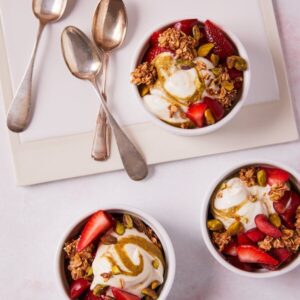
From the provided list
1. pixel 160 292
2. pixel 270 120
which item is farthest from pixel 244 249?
pixel 270 120

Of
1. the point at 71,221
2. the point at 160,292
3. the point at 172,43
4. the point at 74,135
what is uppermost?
the point at 172,43

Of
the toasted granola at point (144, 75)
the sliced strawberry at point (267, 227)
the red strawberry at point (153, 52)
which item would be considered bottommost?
the sliced strawberry at point (267, 227)

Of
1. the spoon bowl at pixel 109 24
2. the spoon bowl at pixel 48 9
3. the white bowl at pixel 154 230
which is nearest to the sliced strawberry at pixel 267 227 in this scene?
the white bowl at pixel 154 230

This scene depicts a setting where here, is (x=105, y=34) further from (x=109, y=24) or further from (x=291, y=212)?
(x=291, y=212)

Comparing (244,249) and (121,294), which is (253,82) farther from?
(121,294)

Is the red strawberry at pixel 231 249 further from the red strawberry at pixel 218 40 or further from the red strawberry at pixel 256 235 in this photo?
the red strawberry at pixel 218 40

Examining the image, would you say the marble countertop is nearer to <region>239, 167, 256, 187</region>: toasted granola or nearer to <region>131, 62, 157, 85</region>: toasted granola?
<region>239, 167, 256, 187</region>: toasted granola
